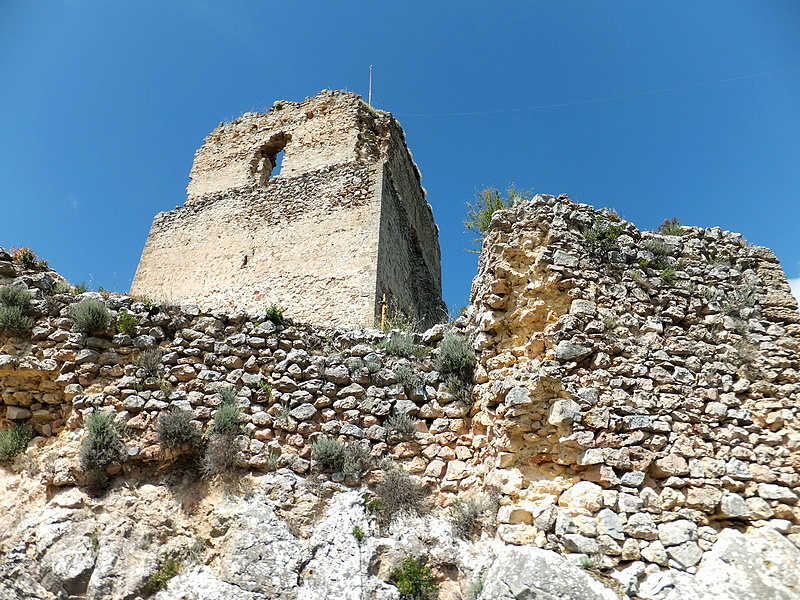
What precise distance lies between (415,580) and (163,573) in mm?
1966

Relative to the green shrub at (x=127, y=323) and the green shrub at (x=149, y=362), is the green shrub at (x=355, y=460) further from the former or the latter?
the green shrub at (x=127, y=323)

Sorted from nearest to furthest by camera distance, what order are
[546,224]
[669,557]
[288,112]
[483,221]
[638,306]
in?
1. [669,557]
2. [638,306]
3. [546,224]
4. [483,221]
5. [288,112]

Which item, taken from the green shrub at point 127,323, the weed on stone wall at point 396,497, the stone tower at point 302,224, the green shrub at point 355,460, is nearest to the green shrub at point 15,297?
the green shrub at point 127,323

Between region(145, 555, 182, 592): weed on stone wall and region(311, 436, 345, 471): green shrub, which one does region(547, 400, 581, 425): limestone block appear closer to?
region(311, 436, 345, 471): green shrub

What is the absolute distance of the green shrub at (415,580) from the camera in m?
3.94

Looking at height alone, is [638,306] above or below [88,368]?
above

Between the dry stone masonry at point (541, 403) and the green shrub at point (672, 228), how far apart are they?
8 centimetres

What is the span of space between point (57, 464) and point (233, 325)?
2.02m

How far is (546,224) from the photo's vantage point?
521 cm

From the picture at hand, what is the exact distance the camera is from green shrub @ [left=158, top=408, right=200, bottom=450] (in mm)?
4664

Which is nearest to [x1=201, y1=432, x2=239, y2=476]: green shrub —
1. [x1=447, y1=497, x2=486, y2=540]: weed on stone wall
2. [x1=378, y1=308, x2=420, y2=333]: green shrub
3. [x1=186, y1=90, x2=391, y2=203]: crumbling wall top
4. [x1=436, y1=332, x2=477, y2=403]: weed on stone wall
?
[x1=447, y1=497, x2=486, y2=540]: weed on stone wall

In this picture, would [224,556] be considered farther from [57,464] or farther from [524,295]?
[524,295]

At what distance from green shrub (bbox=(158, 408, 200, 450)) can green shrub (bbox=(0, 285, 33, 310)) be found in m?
1.94

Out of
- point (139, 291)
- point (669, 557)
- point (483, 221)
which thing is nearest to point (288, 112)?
point (139, 291)
